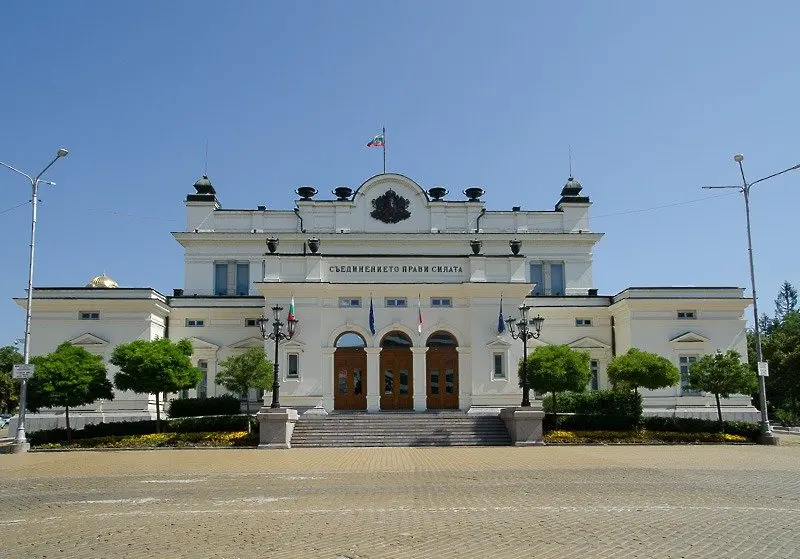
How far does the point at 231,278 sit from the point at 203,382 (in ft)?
28.6

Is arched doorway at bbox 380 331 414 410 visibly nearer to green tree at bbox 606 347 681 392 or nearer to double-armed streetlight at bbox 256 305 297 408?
double-armed streetlight at bbox 256 305 297 408

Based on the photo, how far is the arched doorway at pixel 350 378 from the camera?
3650cm

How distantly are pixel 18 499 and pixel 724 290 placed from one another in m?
36.3

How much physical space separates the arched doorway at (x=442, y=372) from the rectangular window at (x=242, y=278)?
14954mm

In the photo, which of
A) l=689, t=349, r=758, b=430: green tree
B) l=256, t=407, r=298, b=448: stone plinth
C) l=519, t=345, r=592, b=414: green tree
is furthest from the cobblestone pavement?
l=689, t=349, r=758, b=430: green tree

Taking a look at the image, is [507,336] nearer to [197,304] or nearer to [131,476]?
[197,304]

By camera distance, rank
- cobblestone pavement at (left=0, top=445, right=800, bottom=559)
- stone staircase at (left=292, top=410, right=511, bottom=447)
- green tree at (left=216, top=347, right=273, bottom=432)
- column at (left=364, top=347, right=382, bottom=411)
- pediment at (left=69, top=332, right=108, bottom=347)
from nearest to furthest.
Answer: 1. cobblestone pavement at (left=0, top=445, right=800, bottom=559)
2. stone staircase at (left=292, top=410, right=511, bottom=447)
3. green tree at (left=216, top=347, right=273, bottom=432)
4. column at (left=364, top=347, right=382, bottom=411)
5. pediment at (left=69, top=332, right=108, bottom=347)

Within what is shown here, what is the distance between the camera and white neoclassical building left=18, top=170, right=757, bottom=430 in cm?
3625

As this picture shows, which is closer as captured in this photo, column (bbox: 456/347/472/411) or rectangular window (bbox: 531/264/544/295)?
column (bbox: 456/347/472/411)

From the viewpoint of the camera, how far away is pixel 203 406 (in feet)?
121

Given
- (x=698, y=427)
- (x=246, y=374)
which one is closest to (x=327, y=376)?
(x=246, y=374)

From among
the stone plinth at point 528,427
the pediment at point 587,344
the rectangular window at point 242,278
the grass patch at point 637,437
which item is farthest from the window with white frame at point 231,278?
the grass patch at point 637,437

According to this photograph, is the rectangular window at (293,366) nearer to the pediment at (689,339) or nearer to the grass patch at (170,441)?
the grass patch at (170,441)

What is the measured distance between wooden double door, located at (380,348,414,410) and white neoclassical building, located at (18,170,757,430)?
0.06m
